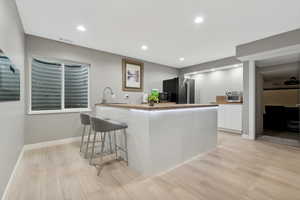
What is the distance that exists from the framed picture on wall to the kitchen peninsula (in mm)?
2062

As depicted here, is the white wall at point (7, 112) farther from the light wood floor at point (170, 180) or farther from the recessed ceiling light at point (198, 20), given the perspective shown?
the recessed ceiling light at point (198, 20)

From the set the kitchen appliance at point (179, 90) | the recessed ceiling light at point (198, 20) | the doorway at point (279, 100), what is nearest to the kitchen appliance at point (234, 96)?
the doorway at point (279, 100)

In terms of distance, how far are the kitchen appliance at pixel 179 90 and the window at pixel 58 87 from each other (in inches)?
126

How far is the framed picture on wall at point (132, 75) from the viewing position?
4.72 metres

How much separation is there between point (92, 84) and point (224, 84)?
4.89 metres

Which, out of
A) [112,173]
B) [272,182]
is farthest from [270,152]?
[112,173]

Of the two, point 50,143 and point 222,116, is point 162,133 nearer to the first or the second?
point 50,143

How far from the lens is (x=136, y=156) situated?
7.21 ft

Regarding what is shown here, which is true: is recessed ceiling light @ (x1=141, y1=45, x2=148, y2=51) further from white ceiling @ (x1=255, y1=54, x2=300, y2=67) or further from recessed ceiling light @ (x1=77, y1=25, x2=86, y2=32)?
white ceiling @ (x1=255, y1=54, x2=300, y2=67)

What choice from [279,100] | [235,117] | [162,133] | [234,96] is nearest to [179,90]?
[234,96]

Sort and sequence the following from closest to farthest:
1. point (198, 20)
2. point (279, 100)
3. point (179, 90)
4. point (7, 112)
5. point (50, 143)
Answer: point (7, 112)
point (198, 20)
point (50, 143)
point (179, 90)
point (279, 100)

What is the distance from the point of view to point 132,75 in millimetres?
4934

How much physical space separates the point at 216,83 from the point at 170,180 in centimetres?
483

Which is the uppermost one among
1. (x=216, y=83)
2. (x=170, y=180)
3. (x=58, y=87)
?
(x=216, y=83)
